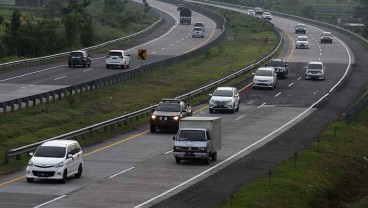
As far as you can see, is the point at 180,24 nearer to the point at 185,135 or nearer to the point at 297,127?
the point at 297,127

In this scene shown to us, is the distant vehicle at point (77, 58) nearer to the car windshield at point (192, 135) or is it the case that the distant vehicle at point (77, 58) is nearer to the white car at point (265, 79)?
the white car at point (265, 79)

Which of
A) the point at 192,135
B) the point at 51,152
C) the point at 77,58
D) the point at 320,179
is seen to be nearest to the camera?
the point at 51,152

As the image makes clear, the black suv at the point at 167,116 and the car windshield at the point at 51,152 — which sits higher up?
the car windshield at the point at 51,152

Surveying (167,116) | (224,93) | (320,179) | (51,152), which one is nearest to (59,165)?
(51,152)

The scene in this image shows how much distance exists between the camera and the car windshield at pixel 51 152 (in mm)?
39094

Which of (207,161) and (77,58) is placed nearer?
(207,161)

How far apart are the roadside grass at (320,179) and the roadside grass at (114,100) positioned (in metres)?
11.0

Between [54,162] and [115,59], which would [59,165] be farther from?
[115,59]

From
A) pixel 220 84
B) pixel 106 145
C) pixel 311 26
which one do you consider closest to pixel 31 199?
pixel 106 145

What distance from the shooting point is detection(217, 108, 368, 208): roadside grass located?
38.7 m

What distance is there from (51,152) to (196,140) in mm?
8171

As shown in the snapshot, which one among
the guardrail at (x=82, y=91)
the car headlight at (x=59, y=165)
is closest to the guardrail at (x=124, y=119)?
the guardrail at (x=82, y=91)

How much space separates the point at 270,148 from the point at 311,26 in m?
128

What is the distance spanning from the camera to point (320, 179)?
1779 inches
